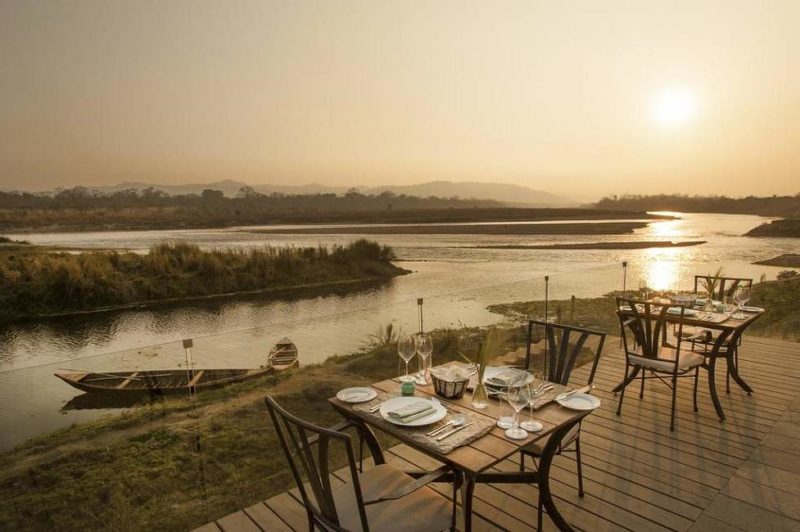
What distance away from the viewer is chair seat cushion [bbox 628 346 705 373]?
3.92m

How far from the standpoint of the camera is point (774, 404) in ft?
13.4

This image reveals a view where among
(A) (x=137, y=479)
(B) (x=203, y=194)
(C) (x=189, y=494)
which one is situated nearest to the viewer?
(C) (x=189, y=494)

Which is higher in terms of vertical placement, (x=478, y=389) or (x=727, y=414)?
(x=478, y=389)

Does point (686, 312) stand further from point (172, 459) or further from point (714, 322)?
point (172, 459)

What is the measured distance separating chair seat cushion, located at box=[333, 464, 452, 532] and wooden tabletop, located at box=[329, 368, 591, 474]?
0.27 metres

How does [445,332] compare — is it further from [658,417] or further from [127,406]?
[127,406]

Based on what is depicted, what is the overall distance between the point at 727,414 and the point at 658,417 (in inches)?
24.3

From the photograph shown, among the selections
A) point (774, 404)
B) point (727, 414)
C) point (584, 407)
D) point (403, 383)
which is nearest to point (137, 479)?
point (403, 383)

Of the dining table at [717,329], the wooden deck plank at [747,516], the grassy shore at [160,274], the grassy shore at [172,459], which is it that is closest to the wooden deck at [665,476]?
the wooden deck plank at [747,516]

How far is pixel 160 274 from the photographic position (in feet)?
60.1

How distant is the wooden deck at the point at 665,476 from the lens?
8.42 ft

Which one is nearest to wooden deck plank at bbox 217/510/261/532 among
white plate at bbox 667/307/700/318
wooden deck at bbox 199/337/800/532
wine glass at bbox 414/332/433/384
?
wooden deck at bbox 199/337/800/532

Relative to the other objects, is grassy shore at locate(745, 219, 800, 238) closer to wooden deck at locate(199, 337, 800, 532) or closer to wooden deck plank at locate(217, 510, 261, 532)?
wooden deck at locate(199, 337, 800, 532)

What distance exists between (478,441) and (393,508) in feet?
1.62
